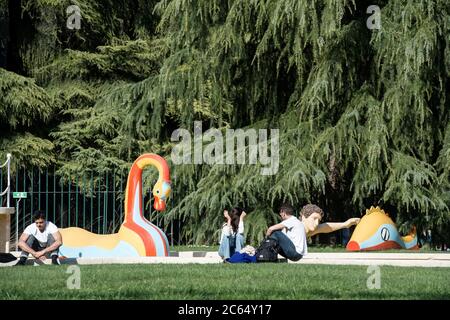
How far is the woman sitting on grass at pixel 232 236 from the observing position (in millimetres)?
14867

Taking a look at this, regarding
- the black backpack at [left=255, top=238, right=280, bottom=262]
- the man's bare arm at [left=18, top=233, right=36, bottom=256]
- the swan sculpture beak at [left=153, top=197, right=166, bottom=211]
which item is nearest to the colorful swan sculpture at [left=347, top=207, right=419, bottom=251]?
the swan sculpture beak at [left=153, top=197, right=166, bottom=211]

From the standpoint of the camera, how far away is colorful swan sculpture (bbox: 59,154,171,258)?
15.5 m

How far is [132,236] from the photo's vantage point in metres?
15.5

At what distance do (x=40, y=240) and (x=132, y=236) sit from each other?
1457 mm

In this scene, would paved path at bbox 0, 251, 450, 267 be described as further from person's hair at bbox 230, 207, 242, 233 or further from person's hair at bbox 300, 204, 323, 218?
person's hair at bbox 300, 204, 323, 218

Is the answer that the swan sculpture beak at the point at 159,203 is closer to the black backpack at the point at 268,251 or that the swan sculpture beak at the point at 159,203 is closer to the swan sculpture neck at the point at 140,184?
the swan sculpture neck at the point at 140,184

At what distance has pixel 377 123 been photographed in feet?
59.3

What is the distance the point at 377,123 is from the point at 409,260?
14.1 feet

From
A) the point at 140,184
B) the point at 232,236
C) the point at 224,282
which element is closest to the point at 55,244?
the point at 140,184

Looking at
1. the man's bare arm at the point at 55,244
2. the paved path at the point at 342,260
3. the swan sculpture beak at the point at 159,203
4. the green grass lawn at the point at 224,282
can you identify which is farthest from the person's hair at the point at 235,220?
the man's bare arm at the point at 55,244

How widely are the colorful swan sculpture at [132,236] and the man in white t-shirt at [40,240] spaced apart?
0.89m

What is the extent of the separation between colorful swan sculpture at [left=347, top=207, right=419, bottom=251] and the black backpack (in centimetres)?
430
